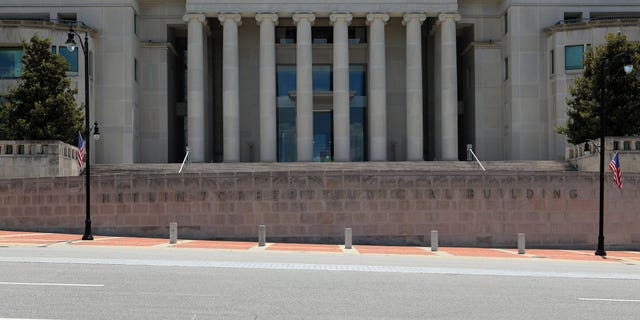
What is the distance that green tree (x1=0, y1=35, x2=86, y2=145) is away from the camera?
42.0m

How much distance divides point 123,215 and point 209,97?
97.6ft

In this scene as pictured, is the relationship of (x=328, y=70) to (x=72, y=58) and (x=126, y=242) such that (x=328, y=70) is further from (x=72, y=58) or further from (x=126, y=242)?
(x=126, y=242)

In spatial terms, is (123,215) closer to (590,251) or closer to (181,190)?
(181,190)

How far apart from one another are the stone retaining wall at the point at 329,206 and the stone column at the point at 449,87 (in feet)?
71.5

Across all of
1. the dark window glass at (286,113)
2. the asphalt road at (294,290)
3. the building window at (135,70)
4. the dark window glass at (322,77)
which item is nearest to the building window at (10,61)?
the building window at (135,70)

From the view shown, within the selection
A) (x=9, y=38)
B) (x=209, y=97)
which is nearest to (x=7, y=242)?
(x=9, y=38)

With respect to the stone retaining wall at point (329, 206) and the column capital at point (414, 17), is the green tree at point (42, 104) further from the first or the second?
the column capital at point (414, 17)

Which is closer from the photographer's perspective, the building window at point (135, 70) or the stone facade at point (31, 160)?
the stone facade at point (31, 160)

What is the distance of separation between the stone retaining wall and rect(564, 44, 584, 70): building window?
2154cm

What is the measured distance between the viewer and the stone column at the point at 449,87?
57562 mm

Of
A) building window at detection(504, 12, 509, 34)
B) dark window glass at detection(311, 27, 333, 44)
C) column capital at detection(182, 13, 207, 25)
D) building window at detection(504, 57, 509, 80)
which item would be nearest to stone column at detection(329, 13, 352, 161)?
dark window glass at detection(311, 27, 333, 44)

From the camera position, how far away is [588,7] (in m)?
58.5

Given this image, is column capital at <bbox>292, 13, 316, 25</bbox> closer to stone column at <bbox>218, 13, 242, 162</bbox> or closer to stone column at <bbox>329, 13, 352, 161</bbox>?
stone column at <bbox>329, 13, 352, 161</bbox>

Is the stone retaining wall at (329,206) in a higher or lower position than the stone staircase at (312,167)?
lower
